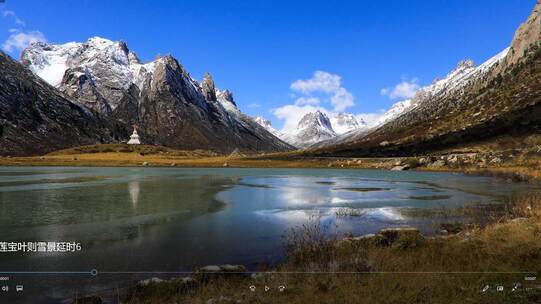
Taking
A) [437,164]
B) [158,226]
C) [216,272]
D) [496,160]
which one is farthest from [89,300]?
[437,164]

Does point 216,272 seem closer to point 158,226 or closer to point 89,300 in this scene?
point 89,300

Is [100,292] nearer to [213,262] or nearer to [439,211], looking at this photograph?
[213,262]

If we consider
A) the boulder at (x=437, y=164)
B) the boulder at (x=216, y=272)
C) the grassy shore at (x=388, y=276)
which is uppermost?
the boulder at (x=437, y=164)

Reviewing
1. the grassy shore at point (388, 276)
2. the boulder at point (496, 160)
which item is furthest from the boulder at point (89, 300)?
the boulder at point (496, 160)

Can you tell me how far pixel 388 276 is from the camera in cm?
1509

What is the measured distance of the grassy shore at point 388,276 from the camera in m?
12.9

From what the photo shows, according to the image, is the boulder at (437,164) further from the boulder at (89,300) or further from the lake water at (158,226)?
the boulder at (89,300)

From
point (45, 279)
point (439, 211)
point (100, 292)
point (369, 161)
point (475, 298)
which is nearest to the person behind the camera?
point (475, 298)

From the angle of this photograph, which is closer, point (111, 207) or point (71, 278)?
point (71, 278)

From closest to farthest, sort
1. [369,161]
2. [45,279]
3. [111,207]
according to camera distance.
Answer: [45,279], [111,207], [369,161]

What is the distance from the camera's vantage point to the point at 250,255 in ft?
71.2

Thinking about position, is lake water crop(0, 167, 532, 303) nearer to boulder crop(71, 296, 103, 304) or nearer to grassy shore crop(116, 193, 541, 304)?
boulder crop(71, 296, 103, 304)

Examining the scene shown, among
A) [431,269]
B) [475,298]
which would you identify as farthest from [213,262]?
[475,298]

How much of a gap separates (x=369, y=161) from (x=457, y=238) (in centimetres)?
15323
